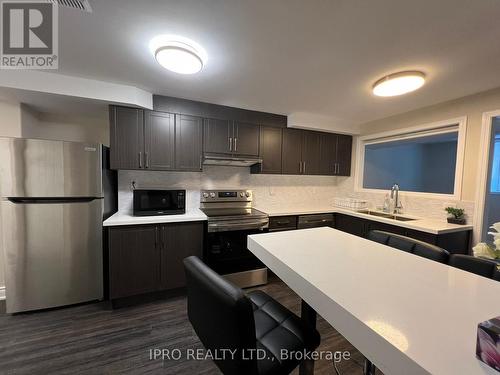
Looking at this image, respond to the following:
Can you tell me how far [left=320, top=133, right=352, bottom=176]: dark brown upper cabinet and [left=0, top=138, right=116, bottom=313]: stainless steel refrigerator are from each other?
3.03 metres

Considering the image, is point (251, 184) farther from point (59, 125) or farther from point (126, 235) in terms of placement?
point (59, 125)

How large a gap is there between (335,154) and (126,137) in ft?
9.94

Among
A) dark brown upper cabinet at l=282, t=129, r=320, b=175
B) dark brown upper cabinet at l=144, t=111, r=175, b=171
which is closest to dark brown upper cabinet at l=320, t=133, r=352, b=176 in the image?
dark brown upper cabinet at l=282, t=129, r=320, b=175

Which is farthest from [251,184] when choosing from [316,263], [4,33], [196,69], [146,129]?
[4,33]

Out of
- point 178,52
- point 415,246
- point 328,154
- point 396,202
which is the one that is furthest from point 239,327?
point 328,154

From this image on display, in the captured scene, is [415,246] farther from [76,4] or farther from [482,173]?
[76,4]

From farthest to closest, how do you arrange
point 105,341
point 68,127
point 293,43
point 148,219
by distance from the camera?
1. point 68,127
2. point 148,219
3. point 105,341
4. point 293,43

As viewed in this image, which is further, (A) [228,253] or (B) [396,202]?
(B) [396,202]

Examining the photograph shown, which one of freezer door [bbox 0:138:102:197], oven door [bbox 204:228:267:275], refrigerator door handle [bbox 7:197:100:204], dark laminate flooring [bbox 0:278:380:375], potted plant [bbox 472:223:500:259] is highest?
freezer door [bbox 0:138:102:197]

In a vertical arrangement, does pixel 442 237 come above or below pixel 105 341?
above

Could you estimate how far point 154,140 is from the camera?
7.73 ft

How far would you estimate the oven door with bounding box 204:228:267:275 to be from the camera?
2395 mm

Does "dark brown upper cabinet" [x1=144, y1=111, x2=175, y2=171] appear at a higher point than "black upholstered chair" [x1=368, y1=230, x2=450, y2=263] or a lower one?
higher

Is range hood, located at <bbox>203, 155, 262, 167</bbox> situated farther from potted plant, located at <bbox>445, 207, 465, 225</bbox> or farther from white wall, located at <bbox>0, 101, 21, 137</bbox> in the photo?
potted plant, located at <bbox>445, 207, 465, 225</bbox>
